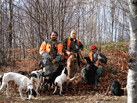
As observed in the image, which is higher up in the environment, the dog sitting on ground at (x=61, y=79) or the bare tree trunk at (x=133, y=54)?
the bare tree trunk at (x=133, y=54)

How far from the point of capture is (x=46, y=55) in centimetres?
472

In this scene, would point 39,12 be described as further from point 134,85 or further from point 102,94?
point 134,85

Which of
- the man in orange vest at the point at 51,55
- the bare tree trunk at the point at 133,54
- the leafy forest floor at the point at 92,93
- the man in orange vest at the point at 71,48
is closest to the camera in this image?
the bare tree trunk at the point at 133,54

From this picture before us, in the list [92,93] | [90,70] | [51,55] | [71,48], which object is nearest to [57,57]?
[51,55]

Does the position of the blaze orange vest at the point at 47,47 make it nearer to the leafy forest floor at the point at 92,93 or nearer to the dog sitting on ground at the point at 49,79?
the dog sitting on ground at the point at 49,79

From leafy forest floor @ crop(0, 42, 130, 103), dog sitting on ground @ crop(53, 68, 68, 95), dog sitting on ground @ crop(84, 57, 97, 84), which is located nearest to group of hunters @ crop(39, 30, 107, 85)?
dog sitting on ground @ crop(84, 57, 97, 84)

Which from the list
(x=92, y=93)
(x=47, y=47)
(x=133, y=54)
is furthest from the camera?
(x=47, y=47)

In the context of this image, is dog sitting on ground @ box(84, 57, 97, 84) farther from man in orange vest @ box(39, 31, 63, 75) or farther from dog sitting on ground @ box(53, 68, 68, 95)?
man in orange vest @ box(39, 31, 63, 75)

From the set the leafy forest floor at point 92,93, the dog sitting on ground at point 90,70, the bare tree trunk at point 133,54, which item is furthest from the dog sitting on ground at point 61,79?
the bare tree trunk at point 133,54

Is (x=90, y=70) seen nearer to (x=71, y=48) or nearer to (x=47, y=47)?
(x=71, y=48)

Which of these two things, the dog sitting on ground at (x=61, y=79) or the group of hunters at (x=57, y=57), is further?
the group of hunters at (x=57, y=57)

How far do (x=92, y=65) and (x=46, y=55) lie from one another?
6.22ft

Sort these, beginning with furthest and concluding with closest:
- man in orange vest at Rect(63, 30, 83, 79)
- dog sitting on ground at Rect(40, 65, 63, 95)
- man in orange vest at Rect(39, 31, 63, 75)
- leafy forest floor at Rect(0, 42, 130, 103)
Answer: man in orange vest at Rect(63, 30, 83, 79), man in orange vest at Rect(39, 31, 63, 75), dog sitting on ground at Rect(40, 65, 63, 95), leafy forest floor at Rect(0, 42, 130, 103)

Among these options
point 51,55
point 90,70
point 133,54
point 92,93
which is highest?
point 51,55
